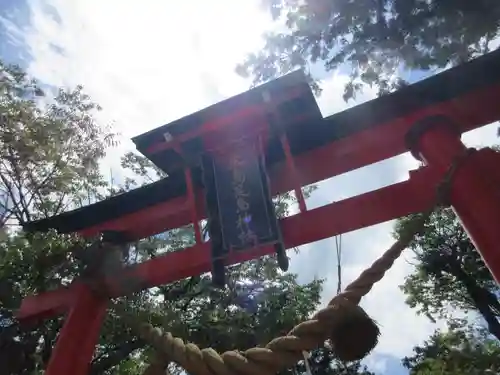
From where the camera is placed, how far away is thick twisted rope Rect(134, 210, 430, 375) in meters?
1.17

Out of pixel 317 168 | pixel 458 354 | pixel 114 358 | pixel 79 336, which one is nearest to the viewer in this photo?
pixel 79 336

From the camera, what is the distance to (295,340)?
1184 mm

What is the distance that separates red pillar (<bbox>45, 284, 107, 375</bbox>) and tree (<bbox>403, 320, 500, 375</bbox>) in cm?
833

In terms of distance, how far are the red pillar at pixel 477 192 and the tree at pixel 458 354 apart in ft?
23.8

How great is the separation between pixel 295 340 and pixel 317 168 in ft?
8.33

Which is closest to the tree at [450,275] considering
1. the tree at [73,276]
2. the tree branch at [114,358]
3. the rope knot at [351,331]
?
the tree at [73,276]

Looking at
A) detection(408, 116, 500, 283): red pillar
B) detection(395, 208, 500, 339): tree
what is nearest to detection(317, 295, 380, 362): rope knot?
detection(408, 116, 500, 283): red pillar

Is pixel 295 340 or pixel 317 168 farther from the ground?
pixel 317 168

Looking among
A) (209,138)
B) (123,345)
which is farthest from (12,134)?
(209,138)

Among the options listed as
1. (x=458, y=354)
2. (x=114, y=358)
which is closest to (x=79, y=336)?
(x=114, y=358)

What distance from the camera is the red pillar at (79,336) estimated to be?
303 cm

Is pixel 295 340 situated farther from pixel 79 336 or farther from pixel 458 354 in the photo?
A: pixel 458 354

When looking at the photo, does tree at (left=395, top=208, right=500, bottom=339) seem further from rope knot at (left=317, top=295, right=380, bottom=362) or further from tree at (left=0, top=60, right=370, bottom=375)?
rope knot at (left=317, top=295, right=380, bottom=362)

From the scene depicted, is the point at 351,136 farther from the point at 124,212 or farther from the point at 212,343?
the point at 212,343
